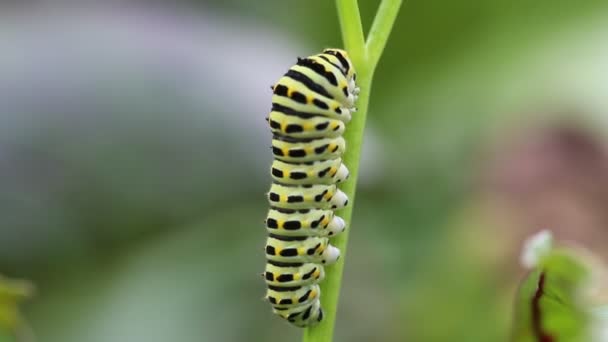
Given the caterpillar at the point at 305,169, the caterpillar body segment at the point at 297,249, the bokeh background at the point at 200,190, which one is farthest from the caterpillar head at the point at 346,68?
the bokeh background at the point at 200,190

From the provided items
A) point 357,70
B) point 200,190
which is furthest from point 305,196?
point 200,190

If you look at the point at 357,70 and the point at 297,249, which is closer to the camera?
the point at 357,70

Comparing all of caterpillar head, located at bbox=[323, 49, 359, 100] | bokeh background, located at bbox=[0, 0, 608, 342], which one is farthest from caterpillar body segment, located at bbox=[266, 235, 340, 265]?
bokeh background, located at bbox=[0, 0, 608, 342]

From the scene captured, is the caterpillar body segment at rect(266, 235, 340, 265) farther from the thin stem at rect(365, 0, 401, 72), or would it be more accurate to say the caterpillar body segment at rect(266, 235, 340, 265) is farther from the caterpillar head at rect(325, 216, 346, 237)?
the thin stem at rect(365, 0, 401, 72)

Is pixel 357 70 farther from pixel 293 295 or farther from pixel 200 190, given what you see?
pixel 200 190

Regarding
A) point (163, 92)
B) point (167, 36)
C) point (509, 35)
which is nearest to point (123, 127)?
point (163, 92)

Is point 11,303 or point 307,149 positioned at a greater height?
point 307,149

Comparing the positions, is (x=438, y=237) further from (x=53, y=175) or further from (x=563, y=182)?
(x=53, y=175)
